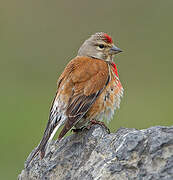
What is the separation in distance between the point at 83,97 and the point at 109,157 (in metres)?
1.51

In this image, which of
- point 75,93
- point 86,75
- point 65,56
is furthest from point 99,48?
point 65,56

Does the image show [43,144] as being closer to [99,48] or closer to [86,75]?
[86,75]

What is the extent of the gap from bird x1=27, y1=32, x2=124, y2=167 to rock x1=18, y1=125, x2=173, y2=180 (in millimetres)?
200

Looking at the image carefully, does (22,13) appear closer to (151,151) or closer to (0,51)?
(0,51)

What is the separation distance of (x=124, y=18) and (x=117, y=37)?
167 cm

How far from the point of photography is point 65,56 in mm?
18422

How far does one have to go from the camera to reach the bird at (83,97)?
7.20 m

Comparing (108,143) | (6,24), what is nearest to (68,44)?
(6,24)

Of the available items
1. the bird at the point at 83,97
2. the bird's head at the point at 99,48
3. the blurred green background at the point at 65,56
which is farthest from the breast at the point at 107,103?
the blurred green background at the point at 65,56

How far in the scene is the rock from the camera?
5637 mm

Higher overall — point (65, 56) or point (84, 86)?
point (84, 86)

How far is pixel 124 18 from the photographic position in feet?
67.6

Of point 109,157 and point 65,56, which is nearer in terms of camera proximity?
point 109,157

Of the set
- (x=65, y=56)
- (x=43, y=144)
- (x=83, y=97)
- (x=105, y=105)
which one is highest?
(x=83, y=97)
